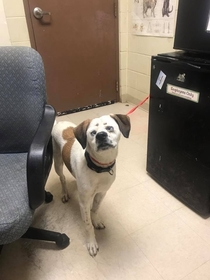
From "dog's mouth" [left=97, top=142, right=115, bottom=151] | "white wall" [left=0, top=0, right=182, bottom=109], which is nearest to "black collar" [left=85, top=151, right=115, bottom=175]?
"dog's mouth" [left=97, top=142, right=115, bottom=151]

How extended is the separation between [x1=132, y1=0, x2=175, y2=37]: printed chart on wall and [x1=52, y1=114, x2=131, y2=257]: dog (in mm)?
1545

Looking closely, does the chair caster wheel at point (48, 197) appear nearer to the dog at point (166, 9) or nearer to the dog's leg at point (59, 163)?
the dog's leg at point (59, 163)

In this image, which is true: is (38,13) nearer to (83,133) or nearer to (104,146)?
(83,133)

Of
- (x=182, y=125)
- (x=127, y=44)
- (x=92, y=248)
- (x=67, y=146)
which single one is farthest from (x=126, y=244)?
(x=127, y=44)

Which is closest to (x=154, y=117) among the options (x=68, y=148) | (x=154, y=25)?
(x=68, y=148)

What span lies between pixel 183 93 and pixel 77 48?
1724 mm

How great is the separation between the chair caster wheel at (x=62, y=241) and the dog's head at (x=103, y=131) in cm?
55

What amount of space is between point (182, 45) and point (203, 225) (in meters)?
1.11

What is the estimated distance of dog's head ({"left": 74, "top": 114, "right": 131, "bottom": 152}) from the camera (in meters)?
0.96

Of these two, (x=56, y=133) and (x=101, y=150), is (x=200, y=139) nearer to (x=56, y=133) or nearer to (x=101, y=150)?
(x=101, y=150)

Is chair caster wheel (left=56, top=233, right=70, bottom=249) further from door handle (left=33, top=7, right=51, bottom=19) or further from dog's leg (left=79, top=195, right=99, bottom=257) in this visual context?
door handle (left=33, top=7, right=51, bottom=19)

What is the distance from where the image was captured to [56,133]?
1382 mm

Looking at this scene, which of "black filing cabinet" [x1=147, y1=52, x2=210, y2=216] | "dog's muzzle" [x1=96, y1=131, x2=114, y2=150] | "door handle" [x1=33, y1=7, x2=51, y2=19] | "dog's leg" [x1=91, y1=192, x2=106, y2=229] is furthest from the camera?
"door handle" [x1=33, y1=7, x2=51, y2=19]

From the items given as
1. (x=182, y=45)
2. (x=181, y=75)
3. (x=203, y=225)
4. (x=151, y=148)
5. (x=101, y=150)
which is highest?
(x=182, y=45)
